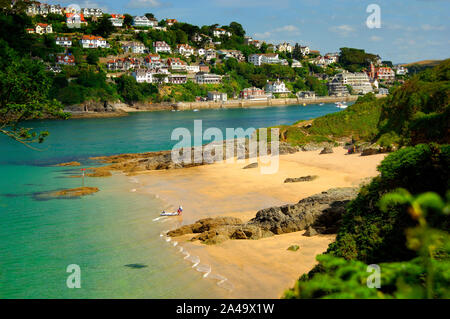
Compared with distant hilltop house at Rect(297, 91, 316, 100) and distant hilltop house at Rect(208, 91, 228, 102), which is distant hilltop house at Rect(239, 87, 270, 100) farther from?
distant hilltop house at Rect(297, 91, 316, 100)

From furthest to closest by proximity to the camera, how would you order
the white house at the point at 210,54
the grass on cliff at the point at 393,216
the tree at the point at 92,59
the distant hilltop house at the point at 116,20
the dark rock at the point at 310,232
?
the distant hilltop house at the point at 116,20 < the white house at the point at 210,54 < the tree at the point at 92,59 < the dark rock at the point at 310,232 < the grass on cliff at the point at 393,216

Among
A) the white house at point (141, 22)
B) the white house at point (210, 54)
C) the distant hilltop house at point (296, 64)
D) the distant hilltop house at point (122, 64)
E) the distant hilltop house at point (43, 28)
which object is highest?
the white house at point (141, 22)

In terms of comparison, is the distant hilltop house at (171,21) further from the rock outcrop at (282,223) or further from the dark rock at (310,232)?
the dark rock at (310,232)

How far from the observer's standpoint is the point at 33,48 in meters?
110

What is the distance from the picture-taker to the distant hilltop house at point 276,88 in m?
141

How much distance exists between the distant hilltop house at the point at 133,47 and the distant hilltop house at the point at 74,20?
19499mm

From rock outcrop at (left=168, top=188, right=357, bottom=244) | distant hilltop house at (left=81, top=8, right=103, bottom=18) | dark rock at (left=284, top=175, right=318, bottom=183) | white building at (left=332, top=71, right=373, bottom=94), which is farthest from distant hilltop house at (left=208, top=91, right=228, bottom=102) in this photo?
rock outcrop at (left=168, top=188, right=357, bottom=244)

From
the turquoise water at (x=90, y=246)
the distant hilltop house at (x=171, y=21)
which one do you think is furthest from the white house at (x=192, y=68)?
the turquoise water at (x=90, y=246)

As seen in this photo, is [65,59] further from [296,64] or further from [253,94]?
[296,64]

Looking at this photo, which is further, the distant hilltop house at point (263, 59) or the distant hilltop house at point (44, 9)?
the distant hilltop house at point (263, 59)

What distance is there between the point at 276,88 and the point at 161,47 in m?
43.3

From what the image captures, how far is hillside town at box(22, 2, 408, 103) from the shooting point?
121131mm
